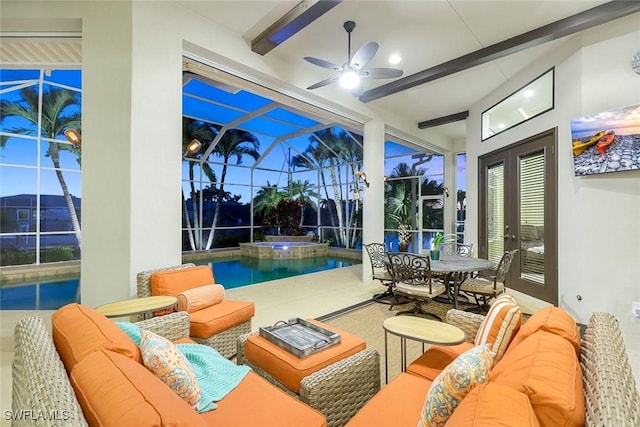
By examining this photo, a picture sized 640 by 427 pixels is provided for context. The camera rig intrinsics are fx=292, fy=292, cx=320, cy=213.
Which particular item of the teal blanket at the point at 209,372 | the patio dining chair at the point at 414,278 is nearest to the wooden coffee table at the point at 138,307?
the teal blanket at the point at 209,372

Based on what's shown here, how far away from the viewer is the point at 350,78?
12.0 ft

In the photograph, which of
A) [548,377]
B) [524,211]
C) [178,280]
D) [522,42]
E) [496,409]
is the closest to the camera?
[496,409]

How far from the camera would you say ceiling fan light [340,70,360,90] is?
11.8 feet

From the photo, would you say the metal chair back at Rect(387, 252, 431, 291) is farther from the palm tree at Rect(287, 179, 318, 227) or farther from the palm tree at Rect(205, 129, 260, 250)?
the palm tree at Rect(205, 129, 260, 250)

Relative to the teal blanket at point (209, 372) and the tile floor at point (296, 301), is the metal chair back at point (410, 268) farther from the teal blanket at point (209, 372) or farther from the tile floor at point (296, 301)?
the teal blanket at point (209, 372)

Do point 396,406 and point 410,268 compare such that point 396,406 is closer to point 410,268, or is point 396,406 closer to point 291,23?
point 410,268

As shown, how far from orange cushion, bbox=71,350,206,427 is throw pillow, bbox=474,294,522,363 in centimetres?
138

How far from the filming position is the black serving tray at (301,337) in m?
1.84

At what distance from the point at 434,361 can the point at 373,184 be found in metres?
4.34

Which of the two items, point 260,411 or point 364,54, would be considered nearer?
point 260,411

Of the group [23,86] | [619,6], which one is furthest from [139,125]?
[23,86]

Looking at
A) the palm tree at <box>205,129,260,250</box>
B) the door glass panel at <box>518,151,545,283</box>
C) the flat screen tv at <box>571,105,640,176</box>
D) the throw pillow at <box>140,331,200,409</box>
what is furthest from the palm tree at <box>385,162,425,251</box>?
the throw pillow at <box>140,331,200,409</box>

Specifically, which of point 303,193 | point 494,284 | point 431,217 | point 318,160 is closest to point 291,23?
point 494,284

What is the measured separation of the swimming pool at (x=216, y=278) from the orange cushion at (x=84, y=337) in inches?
152
